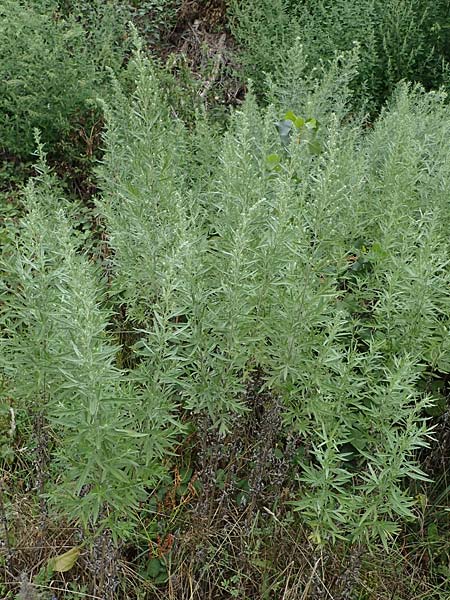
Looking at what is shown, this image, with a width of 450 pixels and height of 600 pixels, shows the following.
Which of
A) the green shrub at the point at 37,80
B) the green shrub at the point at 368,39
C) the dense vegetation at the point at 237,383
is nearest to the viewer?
the dense vegetation at the point at 237,383

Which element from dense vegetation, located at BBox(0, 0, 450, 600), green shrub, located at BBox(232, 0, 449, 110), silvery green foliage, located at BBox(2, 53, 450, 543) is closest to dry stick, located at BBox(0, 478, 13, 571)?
dense vegetation, located at BBox(0, 0, 450, 600)

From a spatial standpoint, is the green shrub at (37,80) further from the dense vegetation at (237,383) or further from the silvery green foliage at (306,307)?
the silvery green foliage at (306,307)

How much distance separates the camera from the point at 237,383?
2188 millimetres

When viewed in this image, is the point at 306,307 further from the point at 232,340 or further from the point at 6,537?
the point at 6,537

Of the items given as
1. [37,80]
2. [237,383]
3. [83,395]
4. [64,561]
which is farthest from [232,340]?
[37,80]

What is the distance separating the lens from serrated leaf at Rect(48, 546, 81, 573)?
8.13 ft

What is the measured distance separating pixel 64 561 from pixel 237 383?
0.96 m

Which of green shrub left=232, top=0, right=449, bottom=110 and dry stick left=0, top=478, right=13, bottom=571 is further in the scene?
green shrub left=232, top=0, right=449, bottom=110

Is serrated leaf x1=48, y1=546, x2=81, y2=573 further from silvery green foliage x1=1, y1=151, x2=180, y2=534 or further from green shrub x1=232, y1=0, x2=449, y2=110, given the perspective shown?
green shrub x1=232, y1=0, x2=449, y2=110

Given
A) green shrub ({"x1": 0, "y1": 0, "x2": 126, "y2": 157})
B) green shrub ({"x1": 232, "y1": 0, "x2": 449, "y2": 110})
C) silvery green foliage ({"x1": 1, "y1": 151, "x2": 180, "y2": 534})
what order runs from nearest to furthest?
silvery green foliage ({"x1": 1, "y1": 151, "x2": 180, "y2": 534}), green shrub ({"x1": 0, "y1": 0, "x2": 126, "y2": 157}), green shrub ({"x1": 232, "y1": 0, "x2": 449, "y2": 110})

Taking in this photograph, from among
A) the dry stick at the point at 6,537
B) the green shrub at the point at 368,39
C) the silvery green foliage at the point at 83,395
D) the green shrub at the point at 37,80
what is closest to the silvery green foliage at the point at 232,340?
the silvery green foliage at the point at 83,395

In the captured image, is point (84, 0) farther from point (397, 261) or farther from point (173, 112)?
point (397, 261)

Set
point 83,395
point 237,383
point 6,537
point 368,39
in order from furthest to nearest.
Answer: point 368,39 → point 6,537 → point 237,383 → point 83,395

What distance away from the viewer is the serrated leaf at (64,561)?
2.48 m
